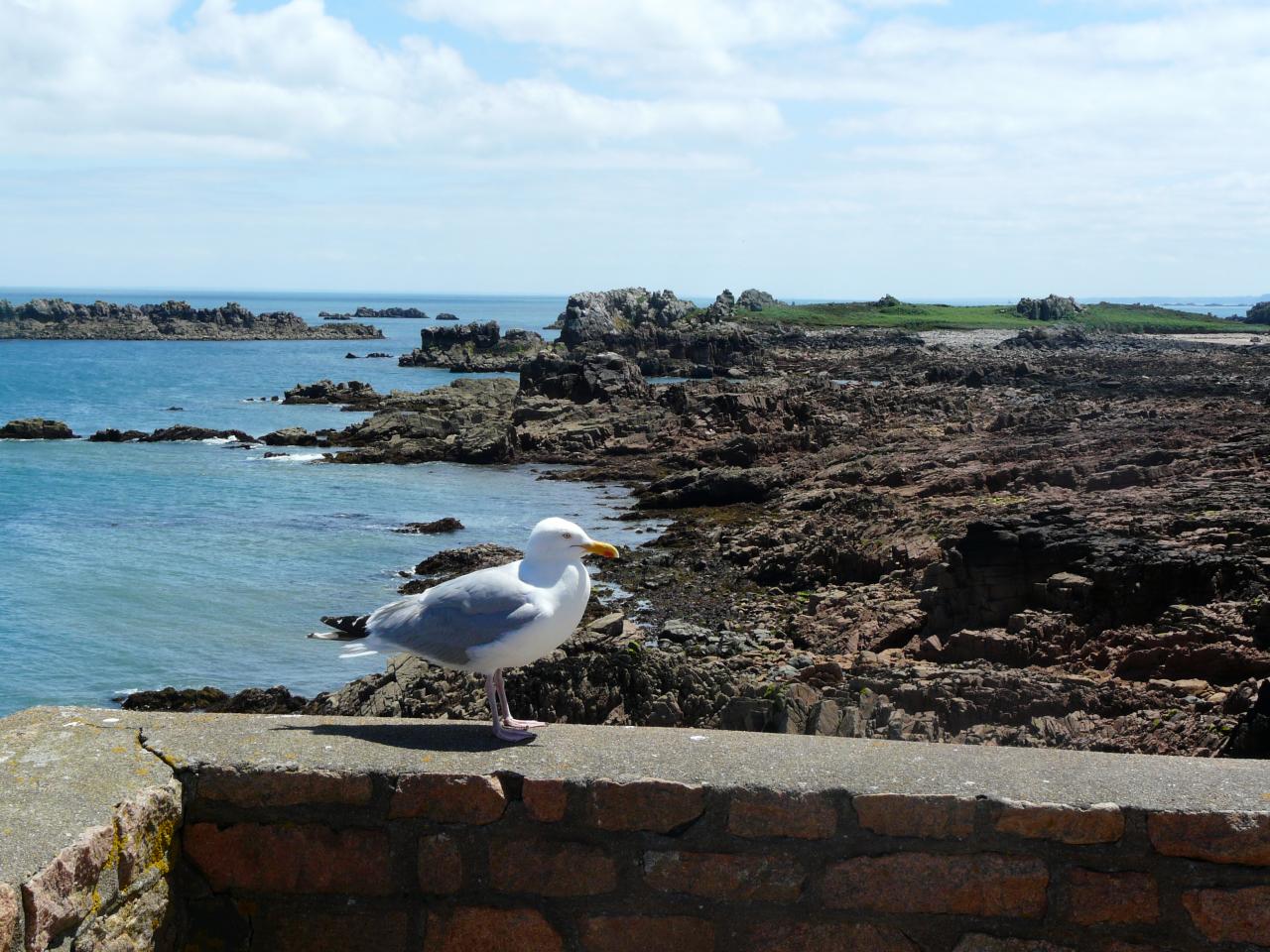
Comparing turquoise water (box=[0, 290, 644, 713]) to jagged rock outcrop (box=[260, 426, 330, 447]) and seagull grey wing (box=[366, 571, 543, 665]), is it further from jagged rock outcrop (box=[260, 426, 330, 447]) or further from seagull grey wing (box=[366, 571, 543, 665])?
seagull grey wing (box=[366, 571, 543, 665])

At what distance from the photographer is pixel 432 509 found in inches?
1147

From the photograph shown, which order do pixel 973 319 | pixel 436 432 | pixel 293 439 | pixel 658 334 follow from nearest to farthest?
pixel 436 432
pixel 293 439
pixel 658 334
pixel 973 319

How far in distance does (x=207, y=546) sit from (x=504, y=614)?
22.5 meters

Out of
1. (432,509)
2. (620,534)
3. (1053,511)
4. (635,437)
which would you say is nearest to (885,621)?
(1053,511)

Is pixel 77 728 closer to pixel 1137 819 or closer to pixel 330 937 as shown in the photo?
pixel 330 937

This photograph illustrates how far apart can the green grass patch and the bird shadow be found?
314 ft

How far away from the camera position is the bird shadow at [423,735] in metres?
3.94

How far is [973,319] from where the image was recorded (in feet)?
354

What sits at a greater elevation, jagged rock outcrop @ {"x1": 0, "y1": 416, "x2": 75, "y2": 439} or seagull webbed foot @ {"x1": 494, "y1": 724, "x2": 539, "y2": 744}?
seagull webbed foot @ {"x1": 494, "y1": 724, "x2": 539, "y2": 744}

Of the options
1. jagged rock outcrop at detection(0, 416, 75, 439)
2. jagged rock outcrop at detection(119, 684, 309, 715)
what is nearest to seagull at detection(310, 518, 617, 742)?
jagged rock outcrop at detection(119, 684, 309, 715)

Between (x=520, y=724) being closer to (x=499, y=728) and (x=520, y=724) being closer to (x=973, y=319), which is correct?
(x=499, y=728)

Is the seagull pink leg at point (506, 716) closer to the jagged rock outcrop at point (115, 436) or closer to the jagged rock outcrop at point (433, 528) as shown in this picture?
the jagged rock outcrop at point (433, 528)

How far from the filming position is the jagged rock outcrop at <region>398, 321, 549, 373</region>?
81.6 metres

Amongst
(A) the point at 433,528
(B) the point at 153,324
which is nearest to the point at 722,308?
(B) the point at 153,324
